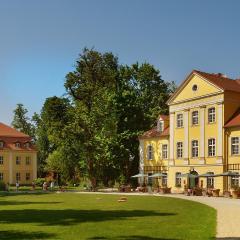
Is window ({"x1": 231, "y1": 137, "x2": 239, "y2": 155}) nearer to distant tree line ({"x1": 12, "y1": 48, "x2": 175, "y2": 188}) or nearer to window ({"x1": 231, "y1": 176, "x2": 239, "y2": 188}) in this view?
window ({"x1": 231, "y1": 176, "x2": 239, "y2": 188})

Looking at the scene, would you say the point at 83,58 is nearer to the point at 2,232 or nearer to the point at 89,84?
the point at 89,84

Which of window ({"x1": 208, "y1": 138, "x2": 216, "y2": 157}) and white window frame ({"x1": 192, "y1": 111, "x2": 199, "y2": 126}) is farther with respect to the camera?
white window frame ({"x1": 192, "y1": 111, "x2": 199, "y2": 126})

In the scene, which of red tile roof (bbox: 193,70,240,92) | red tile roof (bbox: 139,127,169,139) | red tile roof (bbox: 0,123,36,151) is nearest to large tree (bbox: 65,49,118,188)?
red tile roof (bbox: 139,127,169,139)

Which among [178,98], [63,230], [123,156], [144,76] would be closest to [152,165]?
[123,156]

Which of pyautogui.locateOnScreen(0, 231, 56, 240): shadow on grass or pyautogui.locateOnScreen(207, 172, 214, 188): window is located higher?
pyautogui.locateOnScreen(0, 231, 56, 240): shadow on grass

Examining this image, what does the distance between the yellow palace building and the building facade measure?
36.9m

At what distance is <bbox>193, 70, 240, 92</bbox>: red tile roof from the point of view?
172 ft

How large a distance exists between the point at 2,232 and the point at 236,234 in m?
7.79

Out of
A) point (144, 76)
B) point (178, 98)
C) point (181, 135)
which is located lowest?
point (181, 135)

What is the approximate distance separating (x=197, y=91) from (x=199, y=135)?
4599 millimetres

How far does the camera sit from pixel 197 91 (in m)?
54.8

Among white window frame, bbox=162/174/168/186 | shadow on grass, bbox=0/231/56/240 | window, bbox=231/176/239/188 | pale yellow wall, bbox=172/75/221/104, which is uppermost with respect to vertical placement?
pale yellow wall, bbox=172/75/221/104

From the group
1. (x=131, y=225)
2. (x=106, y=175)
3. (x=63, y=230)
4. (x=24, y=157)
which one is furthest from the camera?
(x=24, y=157)

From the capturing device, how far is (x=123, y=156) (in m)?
64.8
